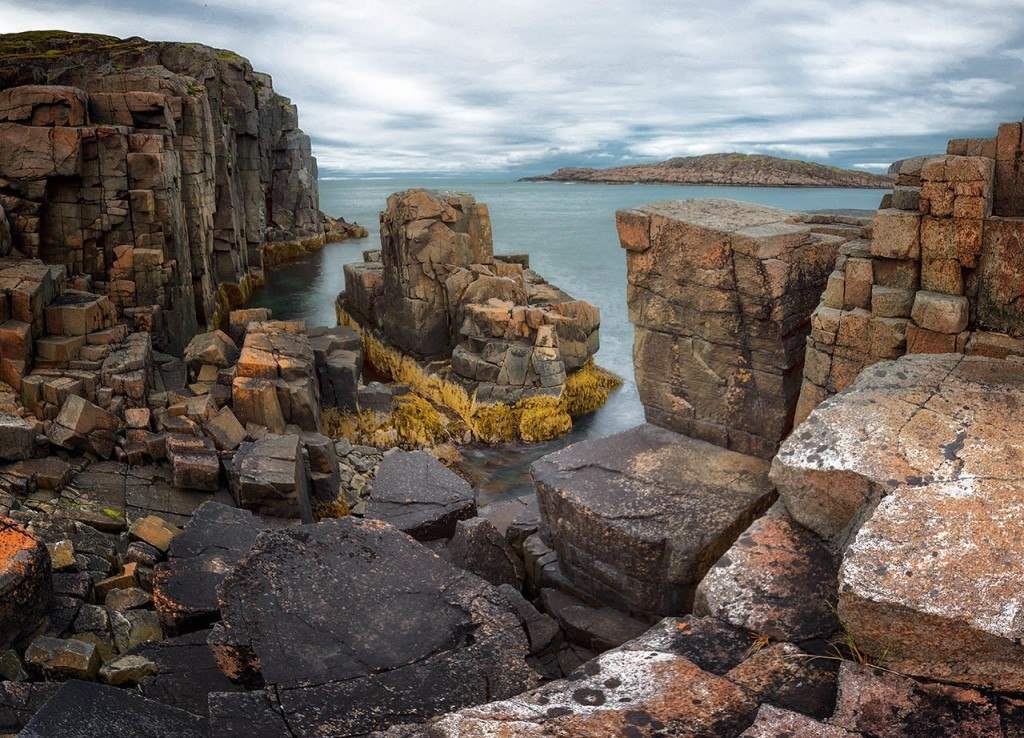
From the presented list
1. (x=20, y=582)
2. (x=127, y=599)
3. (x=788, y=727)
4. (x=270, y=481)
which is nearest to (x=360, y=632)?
(x=788, y=727)

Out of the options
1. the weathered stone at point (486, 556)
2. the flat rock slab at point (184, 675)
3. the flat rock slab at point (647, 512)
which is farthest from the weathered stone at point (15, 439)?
the flat rock slab at point (647, 512)

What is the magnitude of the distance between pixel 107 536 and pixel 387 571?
9.06m

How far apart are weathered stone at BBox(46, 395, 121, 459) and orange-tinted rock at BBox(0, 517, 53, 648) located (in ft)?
20.9

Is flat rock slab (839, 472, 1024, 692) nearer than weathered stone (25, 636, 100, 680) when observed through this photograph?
Yes

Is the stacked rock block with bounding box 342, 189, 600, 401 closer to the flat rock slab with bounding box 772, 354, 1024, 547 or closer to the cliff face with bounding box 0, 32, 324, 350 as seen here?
the cliff face with bounding box 0, 32, 324, 350

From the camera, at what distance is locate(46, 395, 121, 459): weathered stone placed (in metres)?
15.1

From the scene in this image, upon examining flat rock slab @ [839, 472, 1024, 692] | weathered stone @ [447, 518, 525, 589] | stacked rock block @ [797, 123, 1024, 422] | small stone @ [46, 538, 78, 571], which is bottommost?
small stone @ [46, 538, 78, 571]

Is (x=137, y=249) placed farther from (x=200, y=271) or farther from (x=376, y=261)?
(x=376, y=261)

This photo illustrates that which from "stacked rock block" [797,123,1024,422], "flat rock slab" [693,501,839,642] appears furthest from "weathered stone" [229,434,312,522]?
"flat rock slab" [693,501,839,642]

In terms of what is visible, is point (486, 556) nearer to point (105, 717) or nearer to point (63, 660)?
point (105, 717)

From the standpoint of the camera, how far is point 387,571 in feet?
20.5

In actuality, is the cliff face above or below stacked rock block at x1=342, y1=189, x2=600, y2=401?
above

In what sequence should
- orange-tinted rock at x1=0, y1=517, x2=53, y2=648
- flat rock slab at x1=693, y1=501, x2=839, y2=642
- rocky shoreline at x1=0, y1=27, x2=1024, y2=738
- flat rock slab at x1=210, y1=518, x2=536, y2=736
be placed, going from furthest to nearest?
orange-tinted rock at x1=0, y1=517, x2=53, y2=648
flat rock slab at x1=210, y1=518, x2=536, y2=736
flat rock slab at x1=693, y1=501, x2=839, y2=642
rocky shoreline at x1=0, y1=27, x2=1024, y2=738

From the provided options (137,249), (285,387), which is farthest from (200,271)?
(285,387)
